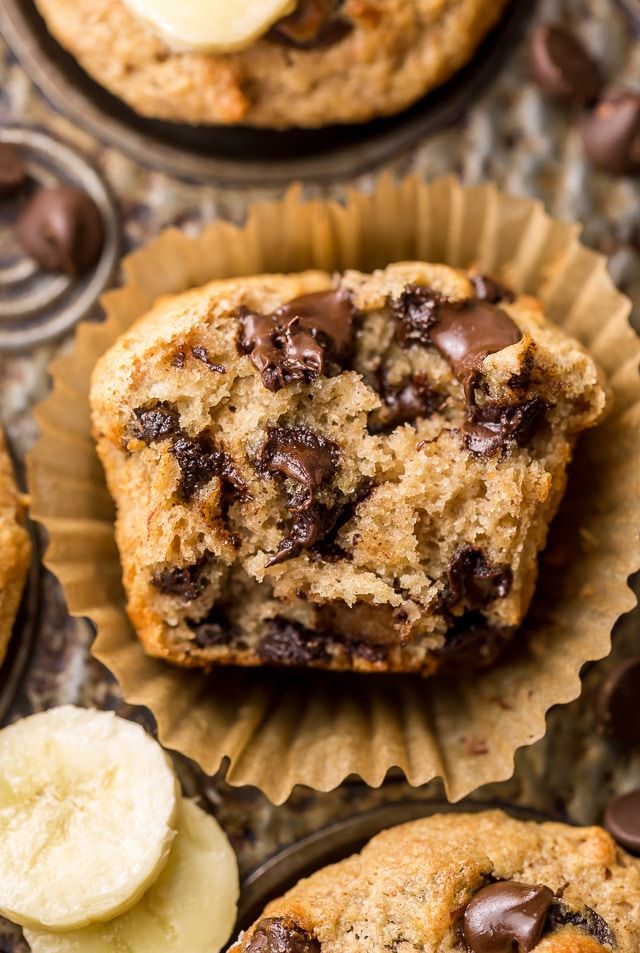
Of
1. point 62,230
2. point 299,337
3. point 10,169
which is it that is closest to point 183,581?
point 299,337

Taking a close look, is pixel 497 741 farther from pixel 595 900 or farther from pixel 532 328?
pixel 532 328

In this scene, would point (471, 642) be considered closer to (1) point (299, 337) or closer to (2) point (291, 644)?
(2) point (291, 644)

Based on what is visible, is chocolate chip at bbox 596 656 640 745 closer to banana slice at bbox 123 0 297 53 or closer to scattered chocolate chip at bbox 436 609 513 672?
scattered chocolate chip at bbox 436 609 513 672

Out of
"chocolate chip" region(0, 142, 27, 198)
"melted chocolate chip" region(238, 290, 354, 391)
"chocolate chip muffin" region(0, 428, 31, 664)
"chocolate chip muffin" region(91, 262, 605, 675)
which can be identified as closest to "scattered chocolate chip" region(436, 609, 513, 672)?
"chocolate chip muffin" region(91, 262, 605, 675)

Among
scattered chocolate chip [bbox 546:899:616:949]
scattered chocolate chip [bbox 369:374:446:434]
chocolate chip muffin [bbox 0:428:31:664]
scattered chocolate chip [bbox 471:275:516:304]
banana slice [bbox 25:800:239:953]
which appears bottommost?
banana slice [bbox 25:800:239:953]

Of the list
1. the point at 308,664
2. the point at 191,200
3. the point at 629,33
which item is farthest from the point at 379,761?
the point at 629,33

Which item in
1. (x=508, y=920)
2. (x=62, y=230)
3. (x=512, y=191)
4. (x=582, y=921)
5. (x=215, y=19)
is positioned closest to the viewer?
(x=508, y=920)

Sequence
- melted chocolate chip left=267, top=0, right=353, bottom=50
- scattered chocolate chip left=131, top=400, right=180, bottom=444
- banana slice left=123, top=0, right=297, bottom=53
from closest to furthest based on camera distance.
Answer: scattered chocolate chip left=131, top=400, right=180, bottom=444
banana slice left=123, top=0, right=297, bottom=53
melted chocolate chip left=267, top=0, right=353, bottom=50
